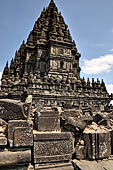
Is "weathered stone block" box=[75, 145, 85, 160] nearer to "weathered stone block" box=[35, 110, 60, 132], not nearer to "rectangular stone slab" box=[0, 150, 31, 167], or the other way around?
"weathered stone block" box=[35, 110, 60, 132]

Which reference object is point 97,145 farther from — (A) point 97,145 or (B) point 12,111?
(B) point 12,111

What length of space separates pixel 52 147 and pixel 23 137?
2.00 feet

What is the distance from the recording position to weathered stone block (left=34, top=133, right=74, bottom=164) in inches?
99.5

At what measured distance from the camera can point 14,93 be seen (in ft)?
60.1

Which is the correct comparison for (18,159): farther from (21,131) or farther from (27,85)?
(27,85)

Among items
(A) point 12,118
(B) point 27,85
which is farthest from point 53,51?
(A) point 12,118

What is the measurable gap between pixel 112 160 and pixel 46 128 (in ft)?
5.20

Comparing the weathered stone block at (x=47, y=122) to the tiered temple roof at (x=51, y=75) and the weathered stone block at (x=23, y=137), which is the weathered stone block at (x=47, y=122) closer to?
the weathered stone block at (x=23, y=137)

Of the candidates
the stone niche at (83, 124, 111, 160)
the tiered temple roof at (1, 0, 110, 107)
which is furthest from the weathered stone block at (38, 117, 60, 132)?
the tiered temple roof at (1, 0, 110, 107)

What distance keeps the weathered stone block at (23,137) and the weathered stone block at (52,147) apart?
0.37 feet

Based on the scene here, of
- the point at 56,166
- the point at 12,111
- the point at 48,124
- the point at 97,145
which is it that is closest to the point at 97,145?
the point at 97,145

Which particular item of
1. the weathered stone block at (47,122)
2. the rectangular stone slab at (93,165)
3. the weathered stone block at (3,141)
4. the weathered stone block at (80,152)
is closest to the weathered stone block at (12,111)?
the weathered stone block at (47,122)

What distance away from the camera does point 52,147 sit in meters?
2.62

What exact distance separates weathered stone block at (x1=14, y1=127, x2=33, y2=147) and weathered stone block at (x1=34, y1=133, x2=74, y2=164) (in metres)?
0.11
